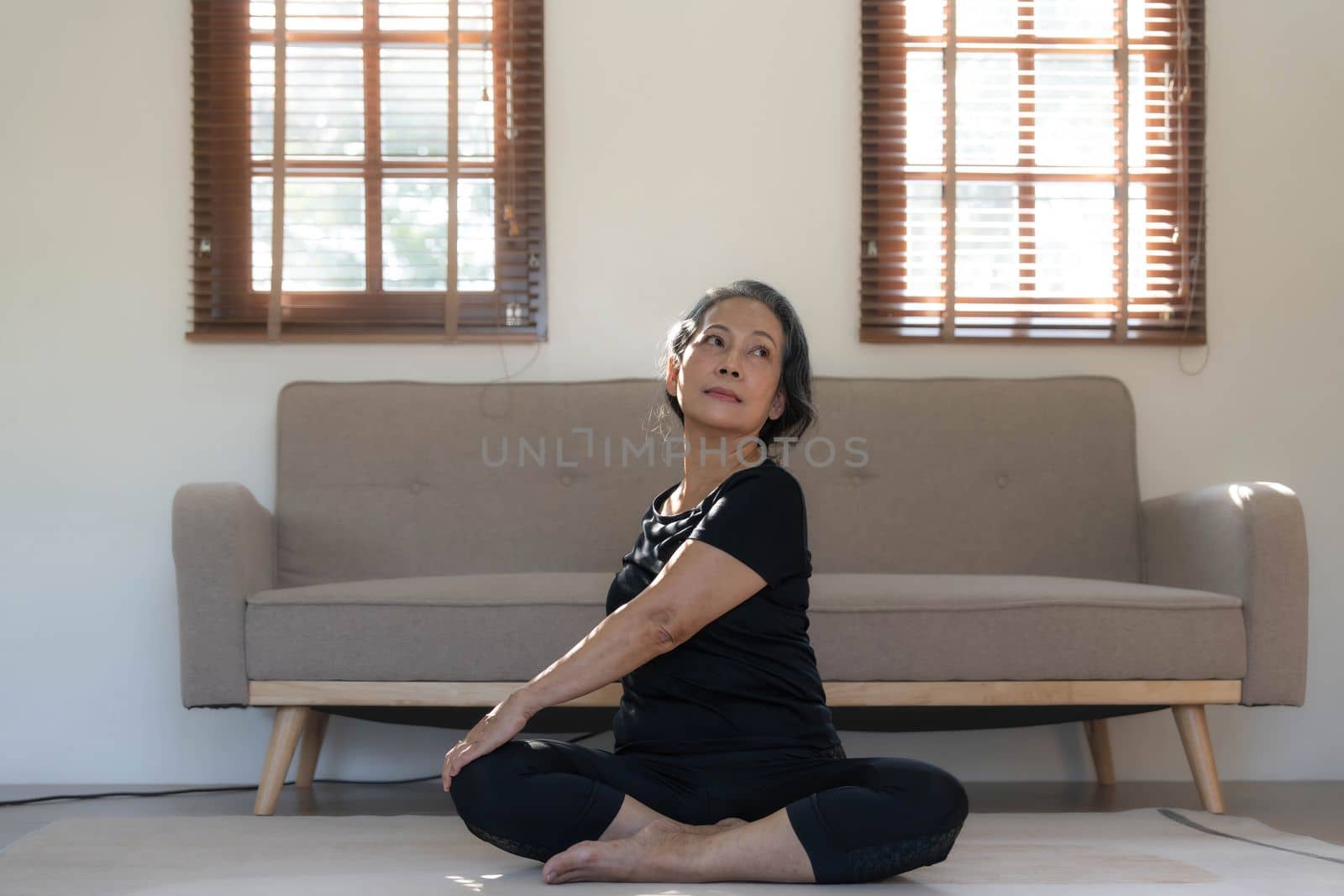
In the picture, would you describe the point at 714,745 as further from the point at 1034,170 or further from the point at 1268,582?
the point at 1034,170

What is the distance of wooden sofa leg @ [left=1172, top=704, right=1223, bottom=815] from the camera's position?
236 centimetres

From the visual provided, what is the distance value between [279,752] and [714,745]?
104 centimetres

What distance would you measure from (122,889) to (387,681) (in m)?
0.68

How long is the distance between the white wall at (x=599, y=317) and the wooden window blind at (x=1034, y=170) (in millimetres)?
69

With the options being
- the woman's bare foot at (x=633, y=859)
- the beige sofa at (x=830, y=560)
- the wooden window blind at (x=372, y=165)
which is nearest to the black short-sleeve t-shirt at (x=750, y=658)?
the woman's bare foot at (x=633, y=859)

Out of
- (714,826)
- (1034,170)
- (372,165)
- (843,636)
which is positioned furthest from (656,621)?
(1034,170)

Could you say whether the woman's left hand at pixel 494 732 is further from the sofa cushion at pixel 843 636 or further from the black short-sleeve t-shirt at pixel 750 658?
the sofa cushion at pixel 843 636

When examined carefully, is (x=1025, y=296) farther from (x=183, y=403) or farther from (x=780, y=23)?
(x=183, y=403)

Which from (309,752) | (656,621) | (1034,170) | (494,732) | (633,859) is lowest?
(309,752)

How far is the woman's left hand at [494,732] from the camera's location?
5.09ft

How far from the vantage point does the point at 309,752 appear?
2848mm

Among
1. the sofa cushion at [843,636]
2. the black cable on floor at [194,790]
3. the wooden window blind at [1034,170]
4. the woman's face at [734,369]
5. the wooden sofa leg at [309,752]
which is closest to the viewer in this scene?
the woman's face at [734,369]

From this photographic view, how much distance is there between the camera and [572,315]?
3131 mm

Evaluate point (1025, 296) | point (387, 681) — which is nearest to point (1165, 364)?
point (1025, 296)
